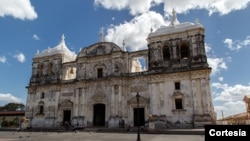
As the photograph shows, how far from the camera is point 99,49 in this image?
88.5 ft

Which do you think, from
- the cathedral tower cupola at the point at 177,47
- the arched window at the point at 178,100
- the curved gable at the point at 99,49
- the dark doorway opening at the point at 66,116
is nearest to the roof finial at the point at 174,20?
the cathedral tower cupola at the point at 177,47

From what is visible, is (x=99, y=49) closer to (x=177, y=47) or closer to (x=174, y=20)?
(x=177, y=47)

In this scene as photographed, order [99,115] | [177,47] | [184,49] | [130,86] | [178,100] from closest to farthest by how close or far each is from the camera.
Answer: [178,100] → [177,47] → [184,49] → [130,86] → [99,115]

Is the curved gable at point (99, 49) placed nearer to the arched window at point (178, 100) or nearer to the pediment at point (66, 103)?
the pediment at point (66, 103)

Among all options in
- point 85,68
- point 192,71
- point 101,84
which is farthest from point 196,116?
point 85,68

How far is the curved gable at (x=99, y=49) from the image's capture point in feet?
85.5

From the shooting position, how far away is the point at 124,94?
79.1ft

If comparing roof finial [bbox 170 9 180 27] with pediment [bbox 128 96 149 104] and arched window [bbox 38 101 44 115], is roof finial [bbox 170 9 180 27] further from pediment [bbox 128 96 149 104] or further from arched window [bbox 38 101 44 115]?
arched window [bbox 38 101 44 115]

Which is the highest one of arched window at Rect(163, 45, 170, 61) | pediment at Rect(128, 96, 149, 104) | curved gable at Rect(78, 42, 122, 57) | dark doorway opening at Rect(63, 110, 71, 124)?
curved gable at Rect(78, 42, 122, 57)

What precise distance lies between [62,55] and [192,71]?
17.0 metres

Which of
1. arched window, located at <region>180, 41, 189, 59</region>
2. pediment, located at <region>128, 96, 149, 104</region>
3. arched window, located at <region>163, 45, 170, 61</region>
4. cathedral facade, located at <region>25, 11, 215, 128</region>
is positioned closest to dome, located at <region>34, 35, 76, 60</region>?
cathedral facade, located at <region>25, 11, 215, 128</region>

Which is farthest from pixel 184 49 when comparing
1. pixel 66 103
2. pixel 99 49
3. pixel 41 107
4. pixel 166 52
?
pixel 41 107

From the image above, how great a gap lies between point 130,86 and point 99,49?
6.32 metres

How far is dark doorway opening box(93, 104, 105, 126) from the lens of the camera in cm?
2483
